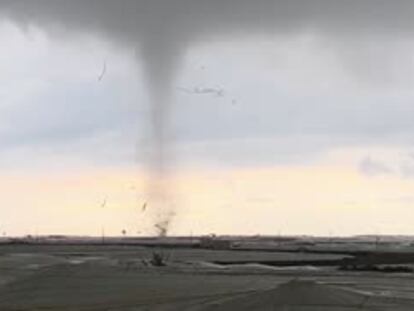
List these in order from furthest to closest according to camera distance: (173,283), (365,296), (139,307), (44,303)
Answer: (173,283) < (44,303) < (139,307) < (365,296)

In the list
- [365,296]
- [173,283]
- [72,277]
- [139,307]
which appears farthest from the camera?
[72,277]

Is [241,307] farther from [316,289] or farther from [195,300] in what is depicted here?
[195,300]

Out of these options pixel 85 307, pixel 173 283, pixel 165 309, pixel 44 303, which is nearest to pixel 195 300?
pixel 165 309

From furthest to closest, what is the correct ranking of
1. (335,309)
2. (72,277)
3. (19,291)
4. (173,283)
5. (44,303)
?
(72,277)
(173,283)
(19,291)
(44,303)
(335,309)

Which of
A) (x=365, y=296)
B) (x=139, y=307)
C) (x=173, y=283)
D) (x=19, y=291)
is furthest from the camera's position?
(x=173, y=283)

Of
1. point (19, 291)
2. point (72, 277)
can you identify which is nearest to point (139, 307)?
point (19, 291)

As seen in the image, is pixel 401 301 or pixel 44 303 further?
pixel 44 303

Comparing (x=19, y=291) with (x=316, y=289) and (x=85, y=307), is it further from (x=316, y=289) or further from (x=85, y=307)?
(x=316, y=289)

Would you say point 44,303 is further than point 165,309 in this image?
Yes
